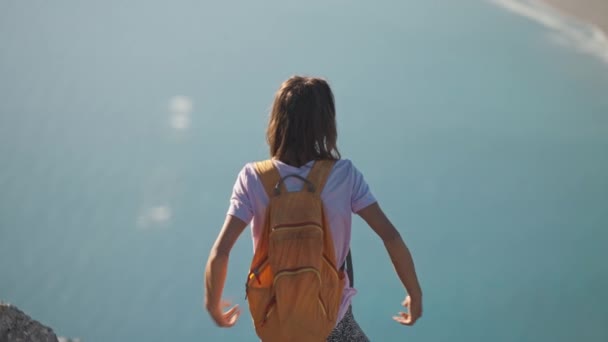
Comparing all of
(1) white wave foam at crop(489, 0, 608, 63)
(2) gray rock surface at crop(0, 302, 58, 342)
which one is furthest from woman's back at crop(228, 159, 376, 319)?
(1) white wave foam at crop(489, 0, 608, 63)

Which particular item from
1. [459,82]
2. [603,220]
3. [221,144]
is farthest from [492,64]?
[221,144]

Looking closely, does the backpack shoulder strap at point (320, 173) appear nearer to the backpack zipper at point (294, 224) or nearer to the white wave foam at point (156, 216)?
the backpack zipper at point (294, 224)

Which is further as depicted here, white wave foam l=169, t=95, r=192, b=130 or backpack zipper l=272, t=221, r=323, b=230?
white wave foam l=169, t=95, r=192, b=130

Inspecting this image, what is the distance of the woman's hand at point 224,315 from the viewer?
1.88 metres

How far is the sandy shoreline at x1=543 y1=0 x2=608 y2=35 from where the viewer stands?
7965 millimetres

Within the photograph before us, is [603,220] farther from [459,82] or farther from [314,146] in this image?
[314,146]

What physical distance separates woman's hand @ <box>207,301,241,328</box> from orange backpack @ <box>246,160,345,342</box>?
9 cm

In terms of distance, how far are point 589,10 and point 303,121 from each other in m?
6.91

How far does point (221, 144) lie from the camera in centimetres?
654

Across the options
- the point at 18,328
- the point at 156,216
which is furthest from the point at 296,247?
the point at 156,216

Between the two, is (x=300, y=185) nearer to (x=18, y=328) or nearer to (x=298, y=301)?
(x=298, y=301)

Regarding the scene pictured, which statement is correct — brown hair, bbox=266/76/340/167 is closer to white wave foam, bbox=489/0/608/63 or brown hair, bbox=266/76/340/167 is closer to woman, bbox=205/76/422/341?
woman, bbox=205/76/422/341

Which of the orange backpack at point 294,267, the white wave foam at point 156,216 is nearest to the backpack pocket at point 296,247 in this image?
the orange backpack at point 294,267

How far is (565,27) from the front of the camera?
26.8 ft
